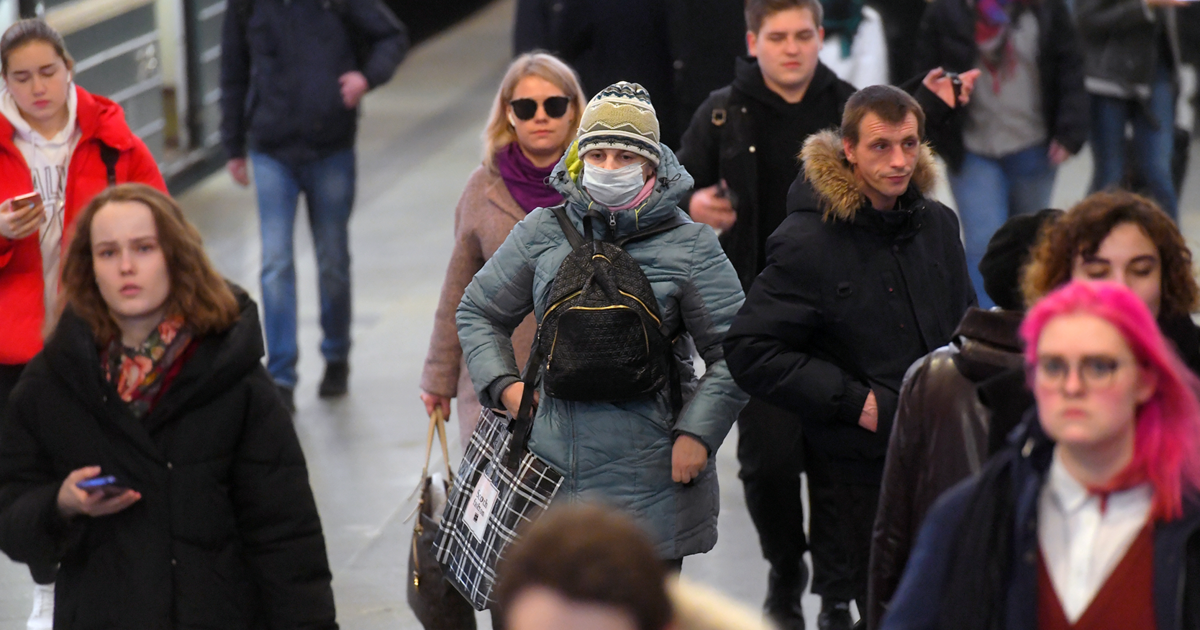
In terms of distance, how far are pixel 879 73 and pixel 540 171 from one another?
2.31m

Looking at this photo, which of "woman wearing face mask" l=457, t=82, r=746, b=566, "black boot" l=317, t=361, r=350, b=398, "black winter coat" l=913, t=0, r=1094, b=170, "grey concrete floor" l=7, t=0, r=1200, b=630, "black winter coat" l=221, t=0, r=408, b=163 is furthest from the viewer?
"black boot" l=317, t=361, r=350, b=398

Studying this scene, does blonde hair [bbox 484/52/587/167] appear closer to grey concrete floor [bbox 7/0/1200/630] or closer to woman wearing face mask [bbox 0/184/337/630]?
grey concrete floor [bbox 7/0/1200/630]

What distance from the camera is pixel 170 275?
355 centimetres

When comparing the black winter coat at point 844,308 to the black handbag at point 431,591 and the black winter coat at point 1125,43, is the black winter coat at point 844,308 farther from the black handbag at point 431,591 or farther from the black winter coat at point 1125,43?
the black winter coat at point 1125,43

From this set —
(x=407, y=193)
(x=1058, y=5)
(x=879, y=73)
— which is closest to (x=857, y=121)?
(x=879, y=73)

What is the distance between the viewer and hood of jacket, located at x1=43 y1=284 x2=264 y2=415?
343 centimetres

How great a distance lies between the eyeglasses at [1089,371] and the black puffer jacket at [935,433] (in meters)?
0.64

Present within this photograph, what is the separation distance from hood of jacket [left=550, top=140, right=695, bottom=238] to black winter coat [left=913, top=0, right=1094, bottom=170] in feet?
9.97

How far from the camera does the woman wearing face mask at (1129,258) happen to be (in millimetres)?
3264

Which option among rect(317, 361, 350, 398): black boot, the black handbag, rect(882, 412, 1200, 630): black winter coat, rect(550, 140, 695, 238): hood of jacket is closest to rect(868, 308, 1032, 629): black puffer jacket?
rect(882, 412, 1200, 630): black winter coat

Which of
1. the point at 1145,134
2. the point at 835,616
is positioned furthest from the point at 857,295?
the point at 1145,134

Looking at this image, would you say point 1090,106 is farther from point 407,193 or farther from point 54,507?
point 54,507

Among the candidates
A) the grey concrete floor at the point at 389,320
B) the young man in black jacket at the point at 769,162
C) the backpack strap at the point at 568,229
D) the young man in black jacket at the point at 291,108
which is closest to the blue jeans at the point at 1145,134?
the grey concrete floor at the point at 389,320

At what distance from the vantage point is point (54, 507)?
3416 mm
